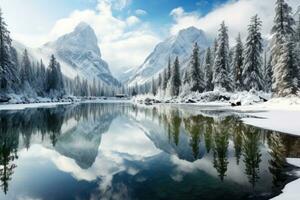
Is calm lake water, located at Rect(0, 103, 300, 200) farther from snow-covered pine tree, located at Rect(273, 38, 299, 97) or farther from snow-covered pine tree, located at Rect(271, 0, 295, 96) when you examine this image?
snow-covered pine tree, located at Rect(271, 0, 295, 96)

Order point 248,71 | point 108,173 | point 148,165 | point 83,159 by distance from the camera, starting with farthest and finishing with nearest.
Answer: point 248,71 → point 83,159 → point 148,165 → point 108,173

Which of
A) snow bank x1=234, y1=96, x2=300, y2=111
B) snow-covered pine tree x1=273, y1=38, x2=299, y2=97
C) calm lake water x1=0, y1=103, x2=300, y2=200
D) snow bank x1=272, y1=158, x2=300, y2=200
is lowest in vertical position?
calm lake water x1=0, y1=103, x2=300, y2=200

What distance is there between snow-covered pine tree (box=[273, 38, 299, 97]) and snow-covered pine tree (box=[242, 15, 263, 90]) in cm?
1604

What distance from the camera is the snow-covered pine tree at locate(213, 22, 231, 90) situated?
212 ft

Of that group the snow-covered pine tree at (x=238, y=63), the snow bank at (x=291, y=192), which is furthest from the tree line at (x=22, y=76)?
the snow bank at (x=291, y=192)

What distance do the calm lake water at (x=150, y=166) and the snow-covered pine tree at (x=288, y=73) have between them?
75.7ft

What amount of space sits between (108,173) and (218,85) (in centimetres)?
5833

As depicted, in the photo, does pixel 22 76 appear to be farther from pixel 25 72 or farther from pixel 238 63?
pixel 238 63

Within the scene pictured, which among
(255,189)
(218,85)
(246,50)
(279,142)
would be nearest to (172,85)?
(218,85)

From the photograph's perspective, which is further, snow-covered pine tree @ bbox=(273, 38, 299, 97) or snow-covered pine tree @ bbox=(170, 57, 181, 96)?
snow-covered pine tree @ bbox=(170, 57, 181, 96)

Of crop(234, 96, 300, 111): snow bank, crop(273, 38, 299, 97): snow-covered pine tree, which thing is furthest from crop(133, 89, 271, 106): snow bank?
crop(234, 96, 300, 111): snow bank

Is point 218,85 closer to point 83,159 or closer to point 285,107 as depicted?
point 285,107

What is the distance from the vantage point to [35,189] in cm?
780

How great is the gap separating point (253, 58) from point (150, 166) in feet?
167
